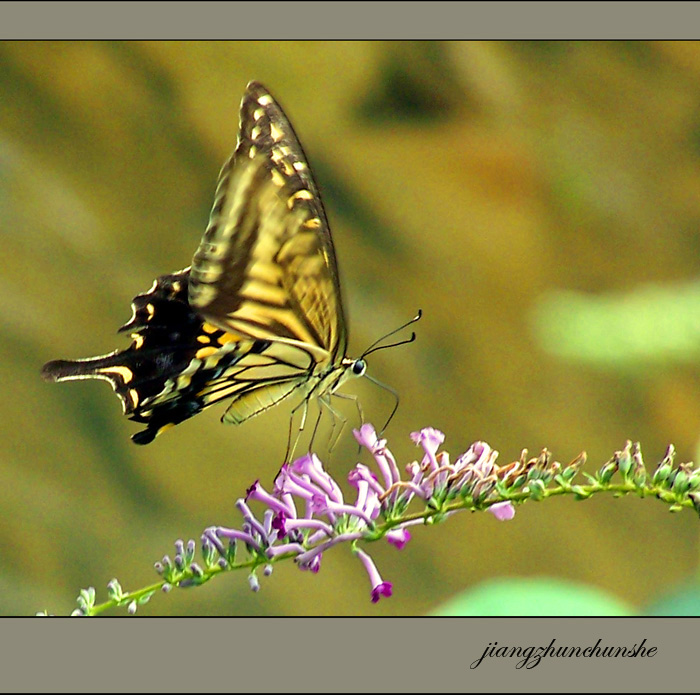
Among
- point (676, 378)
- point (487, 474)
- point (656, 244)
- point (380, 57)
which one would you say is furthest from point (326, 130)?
point (487, 474)

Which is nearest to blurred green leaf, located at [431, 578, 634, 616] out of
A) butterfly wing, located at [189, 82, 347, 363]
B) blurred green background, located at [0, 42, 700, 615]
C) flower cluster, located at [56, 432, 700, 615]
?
flower cluster, located at [56, 432, 700, 615]

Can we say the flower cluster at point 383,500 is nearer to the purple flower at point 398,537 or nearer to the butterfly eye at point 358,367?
the purple flower at point 398,537

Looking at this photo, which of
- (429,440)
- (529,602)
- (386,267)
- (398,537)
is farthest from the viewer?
(386,267)

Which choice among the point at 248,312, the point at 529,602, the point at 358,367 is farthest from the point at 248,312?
the point at 529,602

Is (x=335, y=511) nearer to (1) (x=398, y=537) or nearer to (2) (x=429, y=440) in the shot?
(1) (x=398, y=537)

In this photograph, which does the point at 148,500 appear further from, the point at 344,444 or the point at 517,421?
the point at 517,421

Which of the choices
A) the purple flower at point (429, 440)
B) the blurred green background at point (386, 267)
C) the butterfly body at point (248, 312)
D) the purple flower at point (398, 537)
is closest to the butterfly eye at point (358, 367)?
the butterfly body at point (248, 312)
